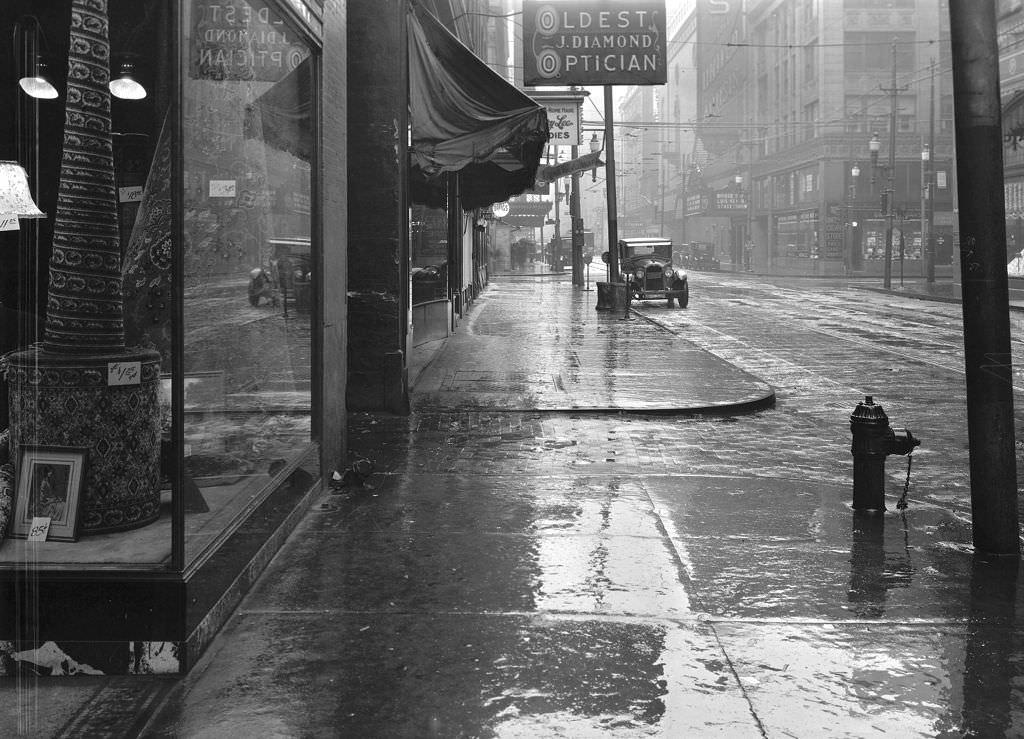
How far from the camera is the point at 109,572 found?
4078 mm

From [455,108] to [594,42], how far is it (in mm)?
5145

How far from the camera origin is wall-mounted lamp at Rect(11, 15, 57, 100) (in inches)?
181

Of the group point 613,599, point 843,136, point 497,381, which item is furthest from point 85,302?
point 843,136

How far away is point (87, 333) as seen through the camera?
15.1ft

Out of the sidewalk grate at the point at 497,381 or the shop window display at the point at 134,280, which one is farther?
the sidewalk grate at the point at 497,381

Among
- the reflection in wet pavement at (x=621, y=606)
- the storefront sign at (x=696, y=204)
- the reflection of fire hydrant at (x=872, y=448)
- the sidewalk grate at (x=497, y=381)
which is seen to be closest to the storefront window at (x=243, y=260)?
the reflection in wet pavement at (x=621, y=606)

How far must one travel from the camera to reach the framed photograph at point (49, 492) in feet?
14.4

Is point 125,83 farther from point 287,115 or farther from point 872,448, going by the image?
point 872,448

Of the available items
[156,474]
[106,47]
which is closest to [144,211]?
[106,47]

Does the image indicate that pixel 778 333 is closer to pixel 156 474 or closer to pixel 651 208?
pixel 156 474

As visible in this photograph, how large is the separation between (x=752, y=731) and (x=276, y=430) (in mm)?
3515

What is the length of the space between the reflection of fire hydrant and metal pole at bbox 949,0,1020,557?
1014 millimetres

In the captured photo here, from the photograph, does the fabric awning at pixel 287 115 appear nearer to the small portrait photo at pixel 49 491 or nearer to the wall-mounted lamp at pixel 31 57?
the wall-mounted lamp at pixel 31 57

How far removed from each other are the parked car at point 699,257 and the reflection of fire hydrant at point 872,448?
68207mm
